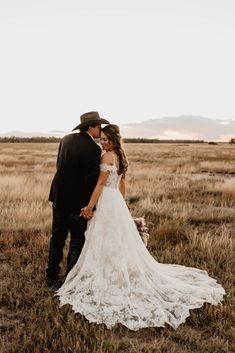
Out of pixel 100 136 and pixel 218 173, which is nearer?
pixel 100 136

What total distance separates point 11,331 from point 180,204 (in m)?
7.55

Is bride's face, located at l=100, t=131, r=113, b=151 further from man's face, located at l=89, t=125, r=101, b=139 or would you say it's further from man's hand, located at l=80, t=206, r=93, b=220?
man's hand, located at l=80, t=206, r=93, b=220

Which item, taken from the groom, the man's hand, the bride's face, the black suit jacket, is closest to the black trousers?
the groom

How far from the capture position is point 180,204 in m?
11.1

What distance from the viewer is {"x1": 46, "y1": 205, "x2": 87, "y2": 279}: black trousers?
5238mm

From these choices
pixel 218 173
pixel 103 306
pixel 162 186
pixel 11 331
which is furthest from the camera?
pixel 218 173

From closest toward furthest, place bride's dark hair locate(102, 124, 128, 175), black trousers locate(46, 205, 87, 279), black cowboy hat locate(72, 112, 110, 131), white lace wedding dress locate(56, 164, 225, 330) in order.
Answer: white lace wedding dress locate(56, 164, 225, 330) → bride's dark hair locate(102, 124, 128, 175) → black cowboy hat locate(72, 112, 110, 131) → black trousers locate(46, 205, 87, 279)

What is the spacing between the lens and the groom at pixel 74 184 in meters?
4.92

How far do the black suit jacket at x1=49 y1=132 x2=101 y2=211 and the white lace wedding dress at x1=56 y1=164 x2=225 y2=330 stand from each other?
0.67ft

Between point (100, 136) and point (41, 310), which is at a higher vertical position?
point (100, 136)

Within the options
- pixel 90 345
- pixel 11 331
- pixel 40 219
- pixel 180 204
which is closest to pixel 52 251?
pixel 11 331

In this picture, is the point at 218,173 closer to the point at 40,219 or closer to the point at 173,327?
the point at 40,219

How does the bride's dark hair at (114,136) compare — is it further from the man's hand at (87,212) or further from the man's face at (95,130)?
the man's hand at (87,212)

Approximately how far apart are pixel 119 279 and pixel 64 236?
1.05 m
